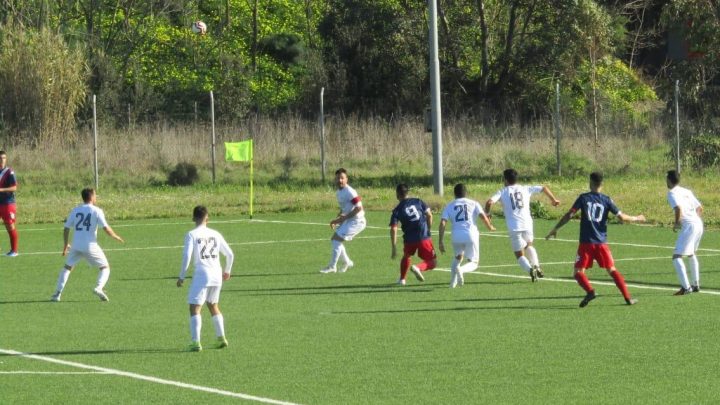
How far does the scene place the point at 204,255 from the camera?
15.3 metres

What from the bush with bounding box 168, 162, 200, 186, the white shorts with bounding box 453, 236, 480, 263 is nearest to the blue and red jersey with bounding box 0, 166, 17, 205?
the white shorts with bounding box 453, 236, 480, 263

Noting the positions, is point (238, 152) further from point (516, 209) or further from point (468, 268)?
point (468, 268)

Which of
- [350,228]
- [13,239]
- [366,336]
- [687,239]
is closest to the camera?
[366,336]

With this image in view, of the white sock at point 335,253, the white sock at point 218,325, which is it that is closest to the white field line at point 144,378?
the white sock at point 218,325

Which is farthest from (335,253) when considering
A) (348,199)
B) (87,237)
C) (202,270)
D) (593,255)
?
(202,270)

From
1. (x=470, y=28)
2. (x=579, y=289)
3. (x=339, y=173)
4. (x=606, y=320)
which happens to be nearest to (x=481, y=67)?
(x=470, y=28)

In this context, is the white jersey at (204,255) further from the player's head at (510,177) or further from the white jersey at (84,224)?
the player's head at (510,177)

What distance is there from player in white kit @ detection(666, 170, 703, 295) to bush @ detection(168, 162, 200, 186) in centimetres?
2485

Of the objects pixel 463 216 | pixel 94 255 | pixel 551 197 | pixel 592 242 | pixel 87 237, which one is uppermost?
pixel 551 197

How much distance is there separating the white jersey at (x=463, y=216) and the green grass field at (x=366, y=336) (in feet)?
2.81

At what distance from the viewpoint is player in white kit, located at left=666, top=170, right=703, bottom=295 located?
64.6 feet

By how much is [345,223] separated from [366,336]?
8.02m

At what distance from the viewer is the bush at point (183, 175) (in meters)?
43.0

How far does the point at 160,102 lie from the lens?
58.0 meters
